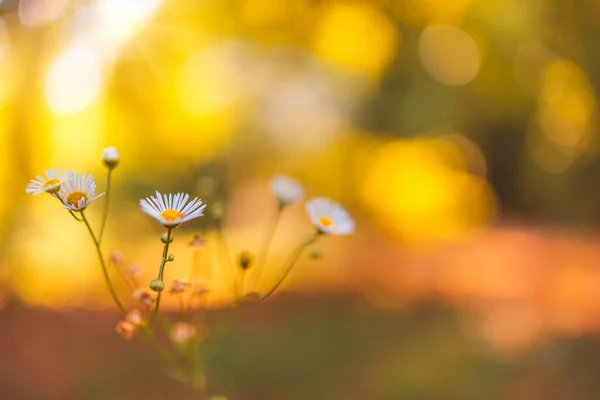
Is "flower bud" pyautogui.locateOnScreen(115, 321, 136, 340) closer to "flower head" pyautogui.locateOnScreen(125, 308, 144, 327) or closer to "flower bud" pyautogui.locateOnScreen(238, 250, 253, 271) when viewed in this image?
"flower head" pyautogui.locateOnScreen(125, 308, 144, 327)

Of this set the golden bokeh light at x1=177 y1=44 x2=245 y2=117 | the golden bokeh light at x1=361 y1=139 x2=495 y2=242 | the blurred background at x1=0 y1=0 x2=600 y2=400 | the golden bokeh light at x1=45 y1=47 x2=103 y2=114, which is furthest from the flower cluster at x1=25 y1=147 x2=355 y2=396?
the golden bokeh light at x1=361 y1=139 x2=495 y2=242

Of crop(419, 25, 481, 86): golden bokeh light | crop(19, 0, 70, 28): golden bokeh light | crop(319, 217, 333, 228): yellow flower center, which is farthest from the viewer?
crop(419, 25, 481, 86): golden bokeh light

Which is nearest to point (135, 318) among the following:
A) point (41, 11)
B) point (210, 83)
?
point (41, 11)

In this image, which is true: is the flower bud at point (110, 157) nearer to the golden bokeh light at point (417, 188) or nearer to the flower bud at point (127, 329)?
the flower bud at point (127, 329)

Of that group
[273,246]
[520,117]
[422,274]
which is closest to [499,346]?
[422,274]

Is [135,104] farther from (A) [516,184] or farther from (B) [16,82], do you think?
(A) [516,184]

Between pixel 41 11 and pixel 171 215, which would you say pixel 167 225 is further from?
pixel 41 11
